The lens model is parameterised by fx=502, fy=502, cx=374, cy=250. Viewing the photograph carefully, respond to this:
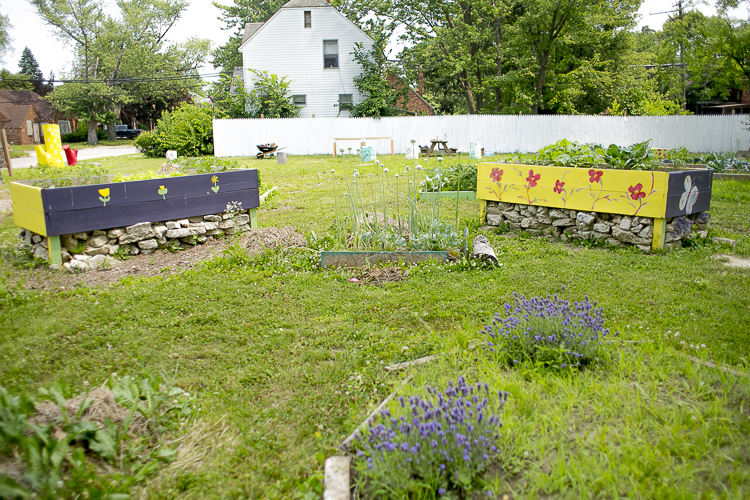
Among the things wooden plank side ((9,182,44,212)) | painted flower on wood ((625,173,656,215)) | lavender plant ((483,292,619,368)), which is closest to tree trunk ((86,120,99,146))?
wooden plank side ((9,182,44,212))

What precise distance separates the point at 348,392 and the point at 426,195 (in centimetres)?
653

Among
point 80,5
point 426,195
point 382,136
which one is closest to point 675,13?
point 382,136

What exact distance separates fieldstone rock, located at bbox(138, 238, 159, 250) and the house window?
877 inches

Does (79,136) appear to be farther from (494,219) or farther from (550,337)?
(550,337)

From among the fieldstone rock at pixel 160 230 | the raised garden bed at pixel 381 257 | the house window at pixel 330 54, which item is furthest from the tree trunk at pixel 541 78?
the fieldstone rock at pixel 160 230

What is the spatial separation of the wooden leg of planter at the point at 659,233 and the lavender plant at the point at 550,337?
10.1ft

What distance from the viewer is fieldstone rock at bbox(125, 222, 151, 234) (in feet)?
20.3

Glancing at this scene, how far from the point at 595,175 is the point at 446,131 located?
54.4ft

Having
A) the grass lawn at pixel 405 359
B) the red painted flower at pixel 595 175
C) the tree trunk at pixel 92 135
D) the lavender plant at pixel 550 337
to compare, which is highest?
the tree trunk at pixel 92 135

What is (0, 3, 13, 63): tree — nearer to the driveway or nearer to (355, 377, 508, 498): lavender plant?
the driveway

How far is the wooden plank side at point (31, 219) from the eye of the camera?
5555 mm

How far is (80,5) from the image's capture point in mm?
41219

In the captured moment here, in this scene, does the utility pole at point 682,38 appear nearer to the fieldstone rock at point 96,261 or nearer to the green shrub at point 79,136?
the fieldstone rock at point 96,261

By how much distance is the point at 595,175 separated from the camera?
6.18 m
